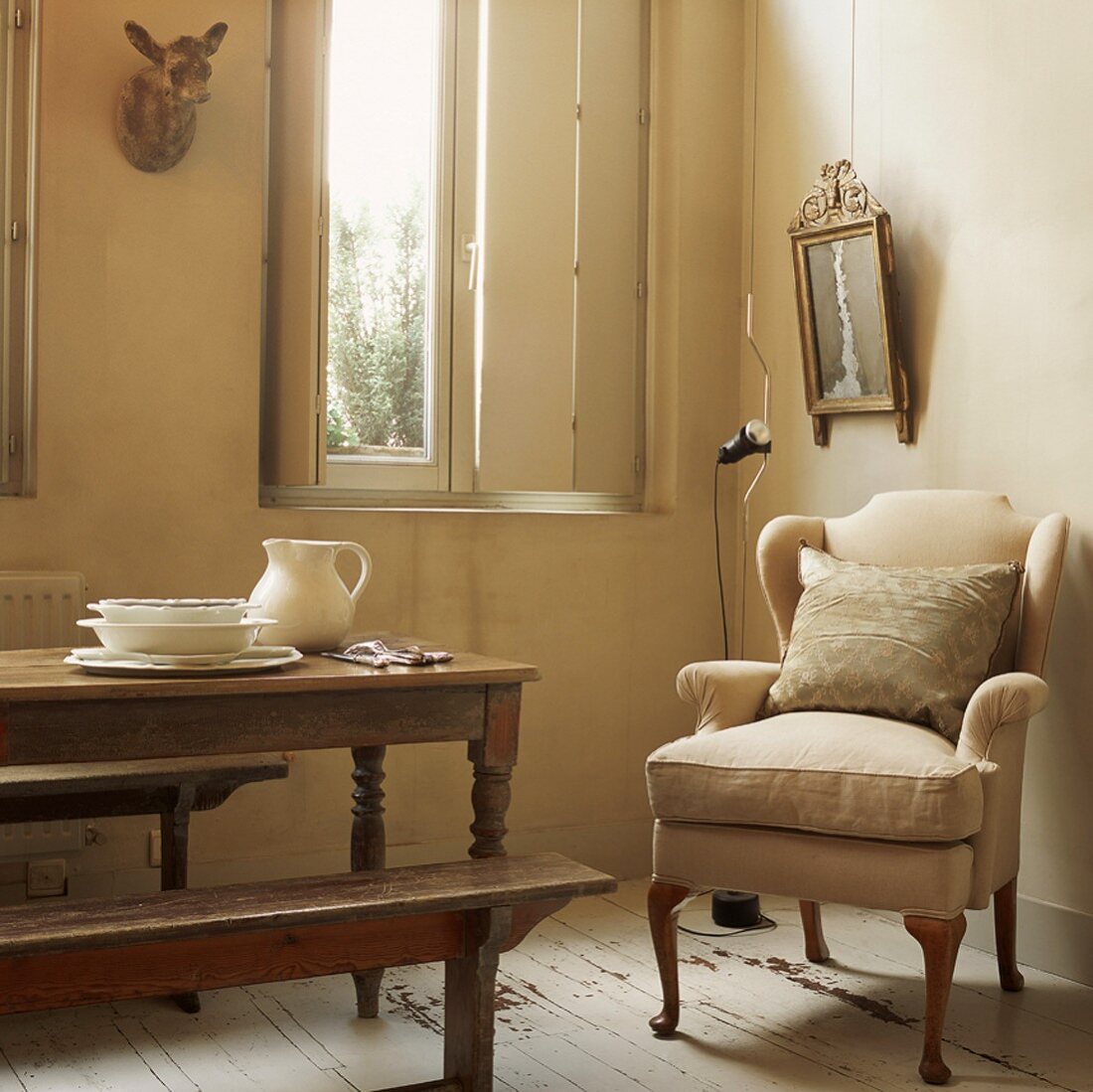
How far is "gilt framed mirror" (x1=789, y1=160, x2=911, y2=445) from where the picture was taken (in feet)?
11.6

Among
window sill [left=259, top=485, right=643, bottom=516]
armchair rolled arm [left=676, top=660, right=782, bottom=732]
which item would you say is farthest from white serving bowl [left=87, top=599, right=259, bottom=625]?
window sill [left=259, top=485, right=643, bottom=516]

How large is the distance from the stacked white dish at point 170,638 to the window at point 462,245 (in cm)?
139

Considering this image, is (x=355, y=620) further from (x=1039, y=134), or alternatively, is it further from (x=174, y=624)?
(x=1039, y=134)

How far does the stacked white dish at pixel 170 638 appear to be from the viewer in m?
2.20

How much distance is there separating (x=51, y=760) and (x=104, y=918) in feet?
0.90

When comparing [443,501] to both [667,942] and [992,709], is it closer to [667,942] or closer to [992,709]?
[667,942]

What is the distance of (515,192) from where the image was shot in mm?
4012

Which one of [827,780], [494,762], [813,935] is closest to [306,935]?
[494,762]

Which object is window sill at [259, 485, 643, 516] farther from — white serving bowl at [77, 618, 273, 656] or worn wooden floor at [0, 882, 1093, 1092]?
white serving bowl at [77, 618, 273, 656]

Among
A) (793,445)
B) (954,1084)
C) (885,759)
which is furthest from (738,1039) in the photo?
(793,445)

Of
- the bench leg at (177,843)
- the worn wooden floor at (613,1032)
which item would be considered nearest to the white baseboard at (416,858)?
the bench leg at (177,843)

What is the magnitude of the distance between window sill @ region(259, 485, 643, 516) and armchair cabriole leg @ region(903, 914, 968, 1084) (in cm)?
180

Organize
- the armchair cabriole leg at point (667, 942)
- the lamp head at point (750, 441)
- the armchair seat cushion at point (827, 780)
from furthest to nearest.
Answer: the lamp head at point (750, 441) < the armchair cabriole leg at point (667, 942) < the armchair seat cushion at point (827, 780)

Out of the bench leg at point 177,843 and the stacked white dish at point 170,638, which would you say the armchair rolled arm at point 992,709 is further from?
the bench leg at point 177,843
